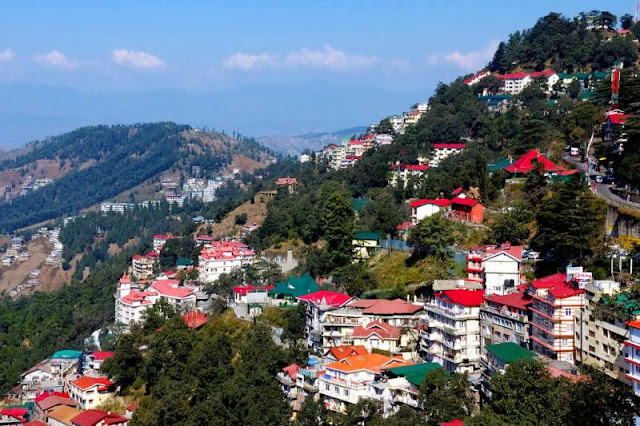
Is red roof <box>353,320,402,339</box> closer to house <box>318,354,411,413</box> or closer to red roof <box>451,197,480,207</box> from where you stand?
house <box>318,354,411,413</box>

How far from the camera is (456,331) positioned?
25.8m

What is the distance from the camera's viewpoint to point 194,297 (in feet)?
145

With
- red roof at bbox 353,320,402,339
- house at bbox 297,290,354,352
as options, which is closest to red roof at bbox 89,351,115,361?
house at bbox 297,290,354,352

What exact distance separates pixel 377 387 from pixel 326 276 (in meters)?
14.6

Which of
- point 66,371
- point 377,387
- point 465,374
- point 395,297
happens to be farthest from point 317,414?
point 66,371

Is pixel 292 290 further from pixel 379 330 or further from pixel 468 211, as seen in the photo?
pixel 468 211

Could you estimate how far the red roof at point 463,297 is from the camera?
26.1 m

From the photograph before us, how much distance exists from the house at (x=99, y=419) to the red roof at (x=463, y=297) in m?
14.5

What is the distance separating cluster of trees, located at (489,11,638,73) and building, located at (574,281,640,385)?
129 feet

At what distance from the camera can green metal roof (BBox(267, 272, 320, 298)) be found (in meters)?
36.3

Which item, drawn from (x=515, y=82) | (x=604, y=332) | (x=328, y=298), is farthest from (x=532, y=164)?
(x=515, y=82)

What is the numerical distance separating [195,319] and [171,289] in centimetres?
671

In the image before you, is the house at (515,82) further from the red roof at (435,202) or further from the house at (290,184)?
the red roof at (435,202)

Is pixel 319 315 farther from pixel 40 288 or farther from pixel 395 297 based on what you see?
pixel 40 288
